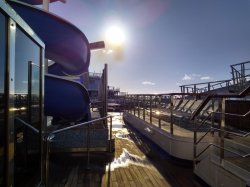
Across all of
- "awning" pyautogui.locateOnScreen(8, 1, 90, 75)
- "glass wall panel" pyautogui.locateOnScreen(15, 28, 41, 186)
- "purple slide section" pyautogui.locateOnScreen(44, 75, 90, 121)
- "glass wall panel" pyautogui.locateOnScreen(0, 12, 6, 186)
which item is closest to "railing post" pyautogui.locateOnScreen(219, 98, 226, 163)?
"glass wall panel" pyautogui.locateOnScreen(15, 28, 41, 186)

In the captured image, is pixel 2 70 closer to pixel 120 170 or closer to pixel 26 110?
pixel 26 110

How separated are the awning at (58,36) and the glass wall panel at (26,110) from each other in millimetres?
2142

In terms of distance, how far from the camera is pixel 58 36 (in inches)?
184

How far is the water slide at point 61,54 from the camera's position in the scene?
4.26 m

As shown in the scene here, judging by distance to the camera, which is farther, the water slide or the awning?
the water slide

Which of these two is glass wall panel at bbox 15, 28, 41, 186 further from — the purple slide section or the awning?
the purple slide section

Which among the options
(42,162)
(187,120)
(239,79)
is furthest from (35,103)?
(239,79)

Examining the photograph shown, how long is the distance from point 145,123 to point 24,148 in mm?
5735

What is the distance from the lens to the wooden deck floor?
3.68m

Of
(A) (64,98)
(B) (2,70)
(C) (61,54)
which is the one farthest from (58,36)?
(B) (2,70)

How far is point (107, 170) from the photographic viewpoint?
13.8ft

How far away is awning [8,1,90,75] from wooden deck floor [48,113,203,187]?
2.30 metres

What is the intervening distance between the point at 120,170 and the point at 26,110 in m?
2.75

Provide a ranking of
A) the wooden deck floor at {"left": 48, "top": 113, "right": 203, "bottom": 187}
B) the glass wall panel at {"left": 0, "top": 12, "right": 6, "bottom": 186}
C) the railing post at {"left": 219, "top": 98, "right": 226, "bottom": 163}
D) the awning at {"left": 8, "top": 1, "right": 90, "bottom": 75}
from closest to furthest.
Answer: the glass wall panel at {"left": 0, "top": 12, "right": 6, "bottom": 186} < the railing post at {"left": 219, "top": 98, "right": 226, "bottom": 163} < the wooden deck floor at {"left": 48, "top": 113, "right": 203, "bottom": 187} < the awning at {"left": 8, "top": 1, "right": 90, "bottom": 75}
